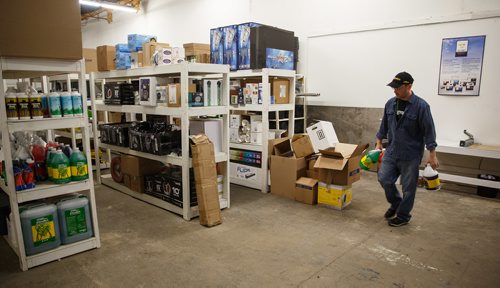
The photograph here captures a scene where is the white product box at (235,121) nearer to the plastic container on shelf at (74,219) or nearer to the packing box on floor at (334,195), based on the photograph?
the packing box on floor at (334,195)

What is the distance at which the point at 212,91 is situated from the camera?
12.4 feet

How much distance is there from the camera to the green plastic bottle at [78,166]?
282 cm

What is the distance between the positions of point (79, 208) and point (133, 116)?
9.28 feet

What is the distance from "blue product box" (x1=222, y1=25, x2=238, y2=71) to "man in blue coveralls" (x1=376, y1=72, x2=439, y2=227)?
7.34 feet

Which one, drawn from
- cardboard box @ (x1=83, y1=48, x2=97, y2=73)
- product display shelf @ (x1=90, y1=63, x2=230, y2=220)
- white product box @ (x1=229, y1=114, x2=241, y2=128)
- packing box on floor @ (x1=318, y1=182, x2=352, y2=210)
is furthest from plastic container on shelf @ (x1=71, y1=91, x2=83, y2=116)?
cardboard box @ (x1=83, y1=48, x2=97, y2=73)

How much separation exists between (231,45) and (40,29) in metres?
2.69

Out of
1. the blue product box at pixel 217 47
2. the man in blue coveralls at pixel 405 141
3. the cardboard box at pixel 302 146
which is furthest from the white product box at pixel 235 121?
the man in blue coveralls at pixel 405 141

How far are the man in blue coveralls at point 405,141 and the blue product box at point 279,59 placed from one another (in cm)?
186

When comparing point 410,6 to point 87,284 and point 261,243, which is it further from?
point 87,284

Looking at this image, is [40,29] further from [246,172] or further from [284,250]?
[246,172]

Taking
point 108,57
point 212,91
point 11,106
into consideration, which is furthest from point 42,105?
point 108,57

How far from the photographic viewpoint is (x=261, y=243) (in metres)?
3.13

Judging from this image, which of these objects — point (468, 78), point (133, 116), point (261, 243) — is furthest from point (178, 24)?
point (261, 243)

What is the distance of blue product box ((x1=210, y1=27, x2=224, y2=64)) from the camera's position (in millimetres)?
4875
